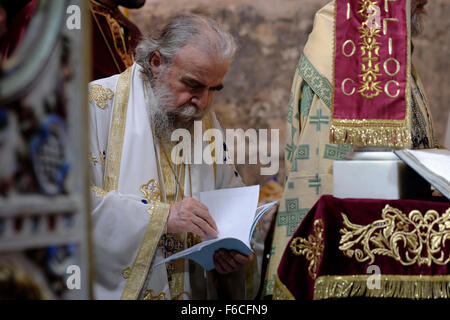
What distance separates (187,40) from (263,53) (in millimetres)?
1526

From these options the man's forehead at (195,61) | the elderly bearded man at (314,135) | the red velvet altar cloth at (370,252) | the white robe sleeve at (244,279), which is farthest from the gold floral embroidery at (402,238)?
A: the man's forehead at (195,61)

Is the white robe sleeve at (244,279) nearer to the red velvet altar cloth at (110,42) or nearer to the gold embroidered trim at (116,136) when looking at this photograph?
the gold embroidered trim at (116,136)

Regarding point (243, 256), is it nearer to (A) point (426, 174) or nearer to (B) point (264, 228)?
(B) point (264, 228)

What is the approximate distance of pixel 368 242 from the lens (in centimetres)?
152

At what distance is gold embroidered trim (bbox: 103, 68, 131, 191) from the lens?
6.74ft

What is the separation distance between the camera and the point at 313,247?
154 cm

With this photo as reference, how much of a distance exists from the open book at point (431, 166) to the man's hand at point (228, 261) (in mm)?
740

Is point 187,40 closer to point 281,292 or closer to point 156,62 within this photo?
point 156,62

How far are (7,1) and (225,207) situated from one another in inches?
44.2

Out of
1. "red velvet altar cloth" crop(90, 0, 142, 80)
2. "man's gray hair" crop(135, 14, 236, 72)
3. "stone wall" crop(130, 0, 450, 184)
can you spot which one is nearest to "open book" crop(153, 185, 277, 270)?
"man's gray hair" crop(135, 14, 236, 72)

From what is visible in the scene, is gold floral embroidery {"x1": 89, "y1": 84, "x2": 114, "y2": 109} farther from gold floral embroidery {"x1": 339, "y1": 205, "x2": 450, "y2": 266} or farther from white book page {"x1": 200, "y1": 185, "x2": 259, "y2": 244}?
gold floral embroidery {"x1": 339, "y1": 205, "x2": 450, "y2": 266}

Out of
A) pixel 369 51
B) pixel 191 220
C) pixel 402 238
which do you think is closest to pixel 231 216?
pixel 191 220

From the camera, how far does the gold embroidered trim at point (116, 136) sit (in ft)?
6.74

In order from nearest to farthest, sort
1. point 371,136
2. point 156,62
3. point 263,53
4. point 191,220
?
point 191,220
point 371,136
point 156,62
point 263,53
